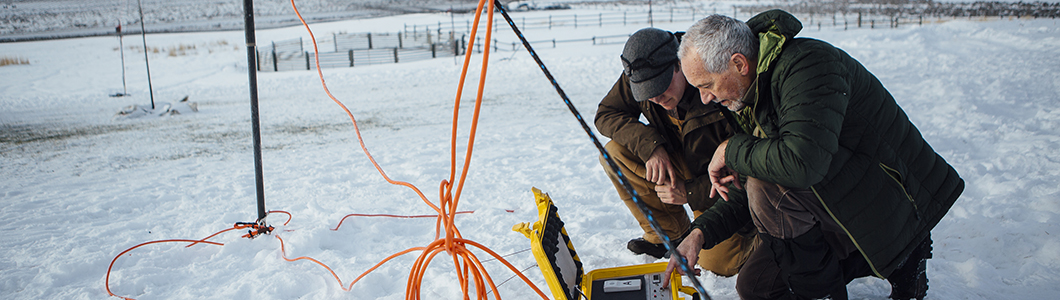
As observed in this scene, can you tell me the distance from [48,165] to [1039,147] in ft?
26.6

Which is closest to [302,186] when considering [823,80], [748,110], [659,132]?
[659,132]

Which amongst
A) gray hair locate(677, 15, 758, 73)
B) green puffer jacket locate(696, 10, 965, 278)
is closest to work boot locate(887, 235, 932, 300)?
green puffer jacket locate(696, 10, 965, 278)

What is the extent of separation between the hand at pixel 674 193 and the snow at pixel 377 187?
1.22 ft

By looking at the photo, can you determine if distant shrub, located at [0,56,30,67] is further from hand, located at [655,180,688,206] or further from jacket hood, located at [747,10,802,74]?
jacket hood, located at [747,10,802,74]

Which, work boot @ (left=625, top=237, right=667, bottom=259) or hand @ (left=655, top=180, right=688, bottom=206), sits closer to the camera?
hand @ (left=655, top=180, right=688, bottom=206)

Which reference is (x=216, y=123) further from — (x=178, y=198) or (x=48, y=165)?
(x=178, y=198)

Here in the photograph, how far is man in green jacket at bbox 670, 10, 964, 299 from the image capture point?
1496 mm

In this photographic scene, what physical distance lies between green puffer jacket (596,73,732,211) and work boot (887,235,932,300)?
0.68m

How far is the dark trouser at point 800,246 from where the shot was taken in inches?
66.3

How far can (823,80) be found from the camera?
4.88 feet

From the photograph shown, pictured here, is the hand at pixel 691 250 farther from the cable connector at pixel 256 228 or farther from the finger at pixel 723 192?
the cable connector at pixel 256 228

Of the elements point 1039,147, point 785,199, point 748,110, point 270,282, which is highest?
point 748,110

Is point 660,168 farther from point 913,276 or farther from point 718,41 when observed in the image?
point 913,276

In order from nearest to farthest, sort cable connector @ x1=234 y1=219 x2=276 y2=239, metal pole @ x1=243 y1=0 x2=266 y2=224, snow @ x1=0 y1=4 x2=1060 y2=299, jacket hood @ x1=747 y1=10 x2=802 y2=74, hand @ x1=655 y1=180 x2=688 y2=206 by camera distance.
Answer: jacket hood @ x1=747 y1=10 x2=802 y2=74
hand @ x1=655 y1=180 x2=688 y2=206
snow @ x1=0 y1=4 x2=1060 y2=299
metal pole @ x1=243 y1=0 x2=266 y2=224
cable connector @ x1=234 y1=219 x2=276 y2=239
